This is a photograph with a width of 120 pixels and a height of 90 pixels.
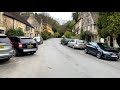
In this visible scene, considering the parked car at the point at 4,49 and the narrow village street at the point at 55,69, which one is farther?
the parked car at the point at 4,49

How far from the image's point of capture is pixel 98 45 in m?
16.7

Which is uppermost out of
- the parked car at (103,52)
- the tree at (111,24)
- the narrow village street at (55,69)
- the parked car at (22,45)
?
the tree at (111,24)

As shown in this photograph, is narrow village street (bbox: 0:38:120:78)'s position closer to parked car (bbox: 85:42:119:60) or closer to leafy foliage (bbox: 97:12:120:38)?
parked car (bbox: 85:42:119:60)

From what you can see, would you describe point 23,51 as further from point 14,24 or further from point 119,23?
point 14,24

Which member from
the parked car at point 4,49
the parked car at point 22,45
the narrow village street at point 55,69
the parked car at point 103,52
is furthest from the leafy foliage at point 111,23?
the parked car at point 4,49

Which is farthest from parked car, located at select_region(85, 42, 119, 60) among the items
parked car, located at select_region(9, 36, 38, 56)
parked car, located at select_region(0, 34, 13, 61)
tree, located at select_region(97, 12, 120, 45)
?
parked car, located at select_region(0, 34, 13, 61)

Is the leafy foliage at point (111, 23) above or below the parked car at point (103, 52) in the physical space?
above

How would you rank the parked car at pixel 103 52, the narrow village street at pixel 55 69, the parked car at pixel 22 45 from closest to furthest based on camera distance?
the narrow village street at pixel 55 69
the parked car at pixel 22 45
the parked car at pixel 103 52

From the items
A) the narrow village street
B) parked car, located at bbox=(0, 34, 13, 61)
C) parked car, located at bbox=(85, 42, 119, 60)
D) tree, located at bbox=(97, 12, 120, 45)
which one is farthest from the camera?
tree, located at bbox=(97, 12, 120, 45)

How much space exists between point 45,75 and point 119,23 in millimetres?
13936

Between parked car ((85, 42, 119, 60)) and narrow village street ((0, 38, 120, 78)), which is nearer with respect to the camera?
narrow village street ((0, 38, 120, 78))

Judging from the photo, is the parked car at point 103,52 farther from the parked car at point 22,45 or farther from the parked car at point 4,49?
the parked car at point 4,49

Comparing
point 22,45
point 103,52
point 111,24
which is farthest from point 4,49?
point 111,24
